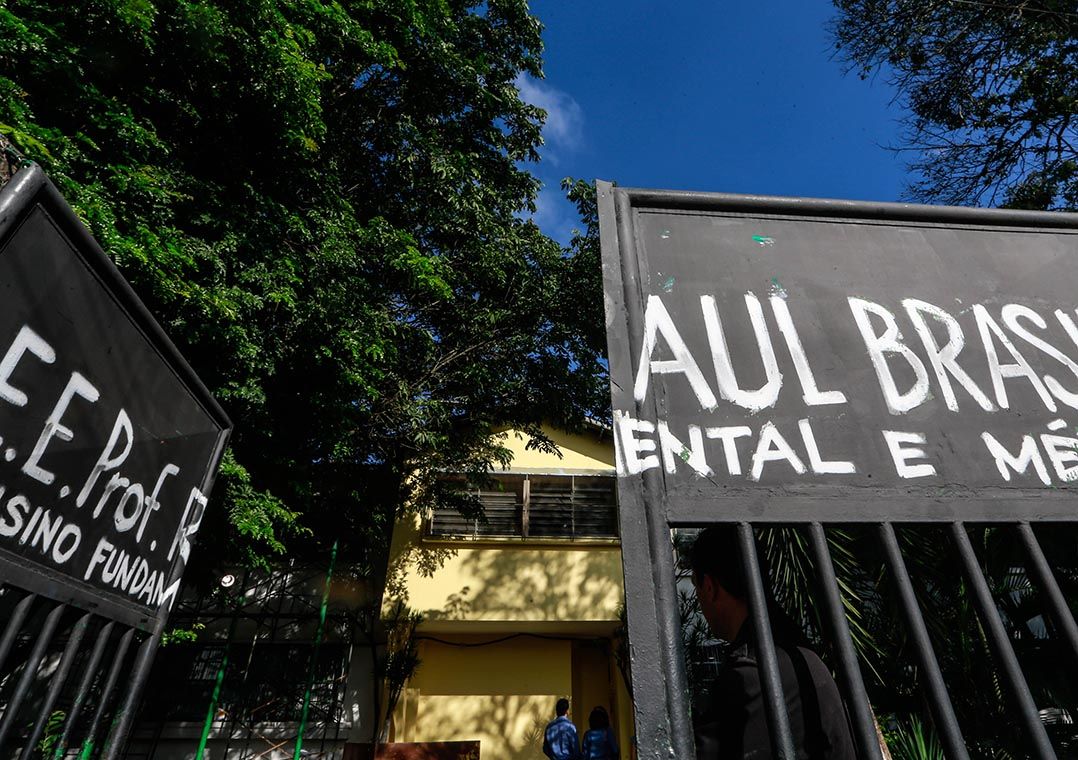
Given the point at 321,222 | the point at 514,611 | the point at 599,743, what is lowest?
the point at 599,743

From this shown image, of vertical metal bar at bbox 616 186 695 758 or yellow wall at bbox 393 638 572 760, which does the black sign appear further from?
yellow wall at bbox 393 638 572 760

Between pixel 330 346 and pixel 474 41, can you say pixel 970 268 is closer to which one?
pixel 330 346

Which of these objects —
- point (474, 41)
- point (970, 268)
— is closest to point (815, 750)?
point (970, 268)

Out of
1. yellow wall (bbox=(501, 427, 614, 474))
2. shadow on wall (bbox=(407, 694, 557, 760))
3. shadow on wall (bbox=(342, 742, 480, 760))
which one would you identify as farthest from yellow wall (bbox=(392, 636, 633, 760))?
yellow wall (bbox=(501, 427, 614, 474))

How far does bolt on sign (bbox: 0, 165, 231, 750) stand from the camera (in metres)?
1.08

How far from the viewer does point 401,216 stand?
8.17 meters

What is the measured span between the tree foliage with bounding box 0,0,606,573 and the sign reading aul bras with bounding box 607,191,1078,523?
4.04 m

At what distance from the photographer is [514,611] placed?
31.4ft

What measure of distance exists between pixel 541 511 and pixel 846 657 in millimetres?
9816

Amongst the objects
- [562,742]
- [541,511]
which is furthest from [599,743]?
[541,511]

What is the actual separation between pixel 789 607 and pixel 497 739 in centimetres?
636

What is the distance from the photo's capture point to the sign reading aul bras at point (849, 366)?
1084mm

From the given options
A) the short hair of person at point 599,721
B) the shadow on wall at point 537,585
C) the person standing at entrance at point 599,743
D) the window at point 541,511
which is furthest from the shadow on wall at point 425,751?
the window at point 541,511

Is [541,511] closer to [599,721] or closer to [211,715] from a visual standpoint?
[599,721]
